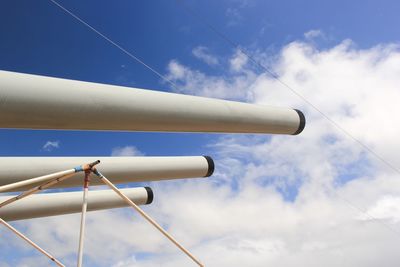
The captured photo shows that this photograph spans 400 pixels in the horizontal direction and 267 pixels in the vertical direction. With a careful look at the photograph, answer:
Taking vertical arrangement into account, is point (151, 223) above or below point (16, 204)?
below

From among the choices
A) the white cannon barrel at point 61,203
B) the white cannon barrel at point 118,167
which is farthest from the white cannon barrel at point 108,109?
the white cannon barrel at point 61,203

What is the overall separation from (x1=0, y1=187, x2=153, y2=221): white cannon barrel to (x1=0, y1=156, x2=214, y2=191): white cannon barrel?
2.75m

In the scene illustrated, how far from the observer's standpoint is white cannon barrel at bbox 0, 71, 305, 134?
5.61 metres

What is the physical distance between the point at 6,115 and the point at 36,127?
2.04 ft

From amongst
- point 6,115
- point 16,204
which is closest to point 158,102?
point 6,115

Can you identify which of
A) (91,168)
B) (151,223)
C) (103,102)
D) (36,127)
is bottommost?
(151,223)

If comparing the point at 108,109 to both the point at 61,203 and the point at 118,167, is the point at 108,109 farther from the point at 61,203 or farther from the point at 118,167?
the point at 61,203

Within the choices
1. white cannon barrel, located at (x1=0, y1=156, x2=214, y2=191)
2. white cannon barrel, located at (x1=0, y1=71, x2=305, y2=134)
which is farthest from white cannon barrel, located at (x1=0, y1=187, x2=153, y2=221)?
white cannon barrel, located at (x1=0, y1=71, x2=305, y2=134)

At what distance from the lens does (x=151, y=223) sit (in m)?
7.25

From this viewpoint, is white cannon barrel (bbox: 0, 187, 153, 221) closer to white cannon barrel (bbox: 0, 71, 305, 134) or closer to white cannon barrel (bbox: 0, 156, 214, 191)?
white cannon barrel (bbox: 0, 156, 214, 191)

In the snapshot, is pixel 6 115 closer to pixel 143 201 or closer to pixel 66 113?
pixel 66 113

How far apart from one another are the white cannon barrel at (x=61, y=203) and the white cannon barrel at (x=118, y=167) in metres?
2.75

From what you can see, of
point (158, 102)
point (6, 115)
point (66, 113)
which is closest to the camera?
point (6, 115)

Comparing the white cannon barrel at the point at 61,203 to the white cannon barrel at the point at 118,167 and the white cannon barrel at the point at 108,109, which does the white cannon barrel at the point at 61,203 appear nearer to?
the white cannon barrel at the point at 118,167
